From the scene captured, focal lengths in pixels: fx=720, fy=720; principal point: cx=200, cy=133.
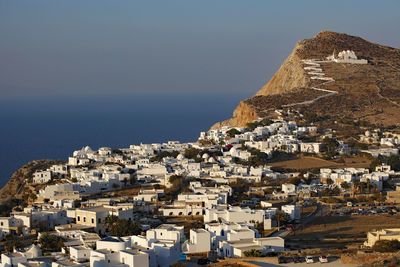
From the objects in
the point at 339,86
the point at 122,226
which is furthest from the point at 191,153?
the point at 339,86

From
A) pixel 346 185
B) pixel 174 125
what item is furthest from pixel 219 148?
pixel 174 125

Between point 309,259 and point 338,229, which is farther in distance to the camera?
point 338,229

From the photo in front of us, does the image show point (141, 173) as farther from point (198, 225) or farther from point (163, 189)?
point (198, 225)

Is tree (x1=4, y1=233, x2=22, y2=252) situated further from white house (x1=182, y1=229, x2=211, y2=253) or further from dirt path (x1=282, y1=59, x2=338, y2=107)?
dirt path (x1=282, y1=59, x2=338, y2=107)

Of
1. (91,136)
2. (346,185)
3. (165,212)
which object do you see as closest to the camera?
(165,212)

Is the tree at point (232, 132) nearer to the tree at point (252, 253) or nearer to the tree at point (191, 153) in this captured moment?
the tree at point (191, 153)

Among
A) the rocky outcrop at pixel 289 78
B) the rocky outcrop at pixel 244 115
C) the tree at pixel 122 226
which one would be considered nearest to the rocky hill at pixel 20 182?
the tree at pixel 122 226

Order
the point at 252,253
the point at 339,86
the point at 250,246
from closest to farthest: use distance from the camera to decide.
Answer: the point at 252,253, the point at 250,246, the point at 339,86

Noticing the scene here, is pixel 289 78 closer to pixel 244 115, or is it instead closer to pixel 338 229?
pixel 244 115

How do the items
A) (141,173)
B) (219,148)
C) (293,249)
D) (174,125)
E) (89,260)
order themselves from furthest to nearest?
(174,125) < (219,148) < (141,173) < (293,249) < (89,260)
